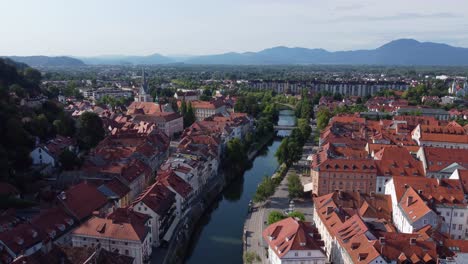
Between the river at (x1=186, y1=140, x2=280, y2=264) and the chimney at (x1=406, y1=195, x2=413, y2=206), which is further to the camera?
the river at (x1=186, y1=140, x2=280, y2=264)

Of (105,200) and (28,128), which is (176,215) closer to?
(105,200)

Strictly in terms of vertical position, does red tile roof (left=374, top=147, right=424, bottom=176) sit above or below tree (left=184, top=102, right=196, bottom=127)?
above

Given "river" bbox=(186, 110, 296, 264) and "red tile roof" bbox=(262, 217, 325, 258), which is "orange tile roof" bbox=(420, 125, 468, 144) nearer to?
"river" bbox=(186, 110, 296, 264)

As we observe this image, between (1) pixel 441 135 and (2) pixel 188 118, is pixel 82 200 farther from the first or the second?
(2) pixel 188 118

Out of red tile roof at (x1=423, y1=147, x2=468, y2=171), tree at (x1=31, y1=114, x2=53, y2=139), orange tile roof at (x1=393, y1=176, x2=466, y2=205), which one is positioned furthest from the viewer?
tree at (x1=31, y1=114, x2=53, y2=139)

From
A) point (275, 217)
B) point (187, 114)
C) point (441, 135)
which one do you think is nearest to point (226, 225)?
point (275, 217)

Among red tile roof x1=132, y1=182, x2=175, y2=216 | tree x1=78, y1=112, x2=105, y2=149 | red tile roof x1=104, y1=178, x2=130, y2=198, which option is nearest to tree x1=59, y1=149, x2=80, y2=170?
red tile roof x1=104, y1=178, x2=130, y2=198

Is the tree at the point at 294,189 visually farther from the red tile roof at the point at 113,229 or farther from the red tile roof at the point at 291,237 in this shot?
the red tile roof at the point at 113,229
